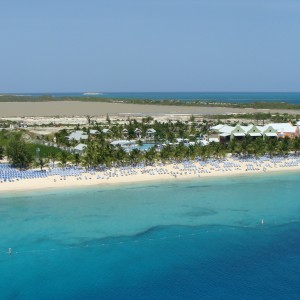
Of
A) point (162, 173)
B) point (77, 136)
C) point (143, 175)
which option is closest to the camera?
point (143, 175)

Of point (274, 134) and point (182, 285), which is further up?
point (274, 134)

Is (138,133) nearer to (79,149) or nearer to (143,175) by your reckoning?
(79,149)

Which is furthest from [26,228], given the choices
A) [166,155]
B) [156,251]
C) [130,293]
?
[166,155]

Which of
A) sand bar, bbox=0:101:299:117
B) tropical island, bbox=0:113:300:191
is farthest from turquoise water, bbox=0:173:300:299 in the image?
sand bar, bbox=0:101:299:117

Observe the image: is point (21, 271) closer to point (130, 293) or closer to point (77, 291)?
point (77, 291)

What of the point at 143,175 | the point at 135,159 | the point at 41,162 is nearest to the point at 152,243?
the point at 143,175
